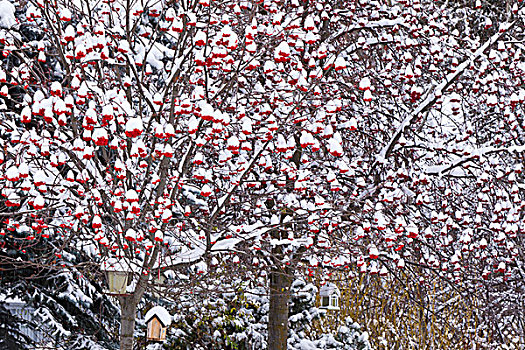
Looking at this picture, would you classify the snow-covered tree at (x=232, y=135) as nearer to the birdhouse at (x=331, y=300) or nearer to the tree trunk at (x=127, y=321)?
the tree trunk at (x=127, y=321)

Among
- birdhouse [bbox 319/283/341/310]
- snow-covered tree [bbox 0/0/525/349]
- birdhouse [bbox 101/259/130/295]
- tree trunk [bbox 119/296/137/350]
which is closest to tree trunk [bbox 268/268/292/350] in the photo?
snow-covered tree [bbox 0/0/525/349]

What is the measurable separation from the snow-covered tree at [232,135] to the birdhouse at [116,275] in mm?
114

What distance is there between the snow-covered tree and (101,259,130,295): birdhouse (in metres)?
0.11

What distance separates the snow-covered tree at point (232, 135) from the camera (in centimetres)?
464

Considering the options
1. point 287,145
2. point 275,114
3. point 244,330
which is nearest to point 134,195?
point 287,145

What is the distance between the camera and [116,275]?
17.0 feet

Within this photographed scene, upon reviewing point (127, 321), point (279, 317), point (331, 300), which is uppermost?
point (331, 300)

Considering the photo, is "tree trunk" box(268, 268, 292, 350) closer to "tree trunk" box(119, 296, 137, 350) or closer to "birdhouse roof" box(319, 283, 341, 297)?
"birdhouse roof" box(319, 283, 341, 297)

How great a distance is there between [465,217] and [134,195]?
421cm

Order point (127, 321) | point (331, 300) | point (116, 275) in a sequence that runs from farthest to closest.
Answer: point (331, 300)
point (127, 321)
point (116, 275)

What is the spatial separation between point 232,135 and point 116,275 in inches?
62.7

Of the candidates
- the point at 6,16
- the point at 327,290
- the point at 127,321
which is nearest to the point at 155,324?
the point at 127,321

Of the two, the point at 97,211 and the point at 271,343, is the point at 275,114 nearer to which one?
the point at 97,211

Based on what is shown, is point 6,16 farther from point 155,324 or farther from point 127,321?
point 155,324
